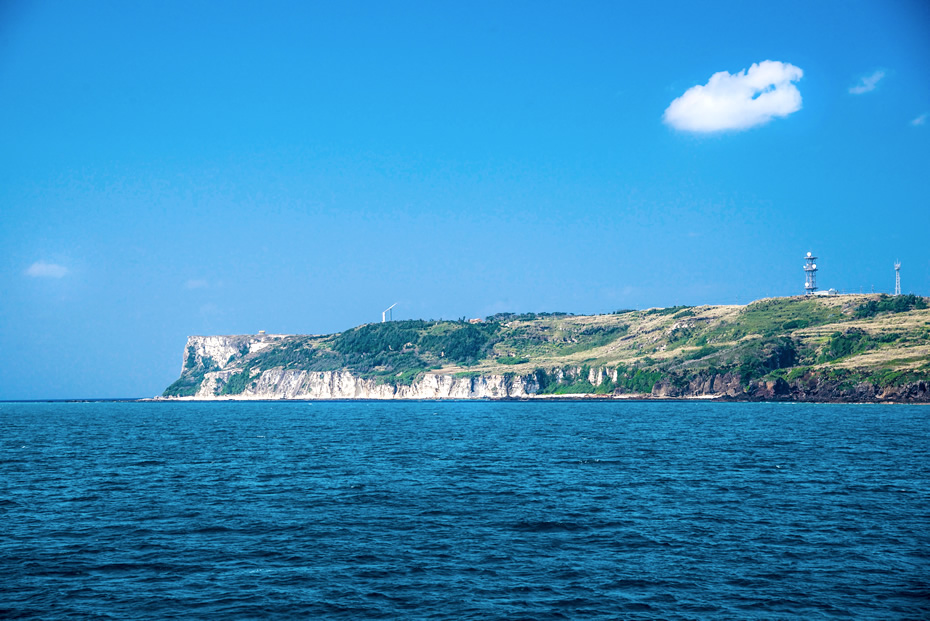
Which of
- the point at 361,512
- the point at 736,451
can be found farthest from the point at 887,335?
the point at 361,512

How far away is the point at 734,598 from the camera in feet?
77.8

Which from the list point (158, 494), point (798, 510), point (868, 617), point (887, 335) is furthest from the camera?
point (887, 335)

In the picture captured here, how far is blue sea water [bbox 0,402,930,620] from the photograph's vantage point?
23594 mm

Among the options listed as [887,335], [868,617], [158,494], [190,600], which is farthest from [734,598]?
[887,335]

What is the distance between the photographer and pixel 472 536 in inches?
1256

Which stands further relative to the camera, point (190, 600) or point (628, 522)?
point (628, 522)

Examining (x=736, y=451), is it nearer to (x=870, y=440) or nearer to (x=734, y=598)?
(x=870, y=440)

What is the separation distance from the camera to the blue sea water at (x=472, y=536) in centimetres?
2359

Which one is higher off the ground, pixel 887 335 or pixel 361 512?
pixel 887 335

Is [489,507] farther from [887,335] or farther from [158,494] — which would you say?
[887,335]

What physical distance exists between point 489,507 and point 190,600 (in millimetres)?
17935

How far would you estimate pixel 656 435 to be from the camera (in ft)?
277

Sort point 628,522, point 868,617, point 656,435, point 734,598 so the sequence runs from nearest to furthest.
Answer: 1. point 868,617
2. point 734,598
3. point 628,522
4. point 656,435

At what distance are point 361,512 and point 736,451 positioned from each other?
40778 millimetres
